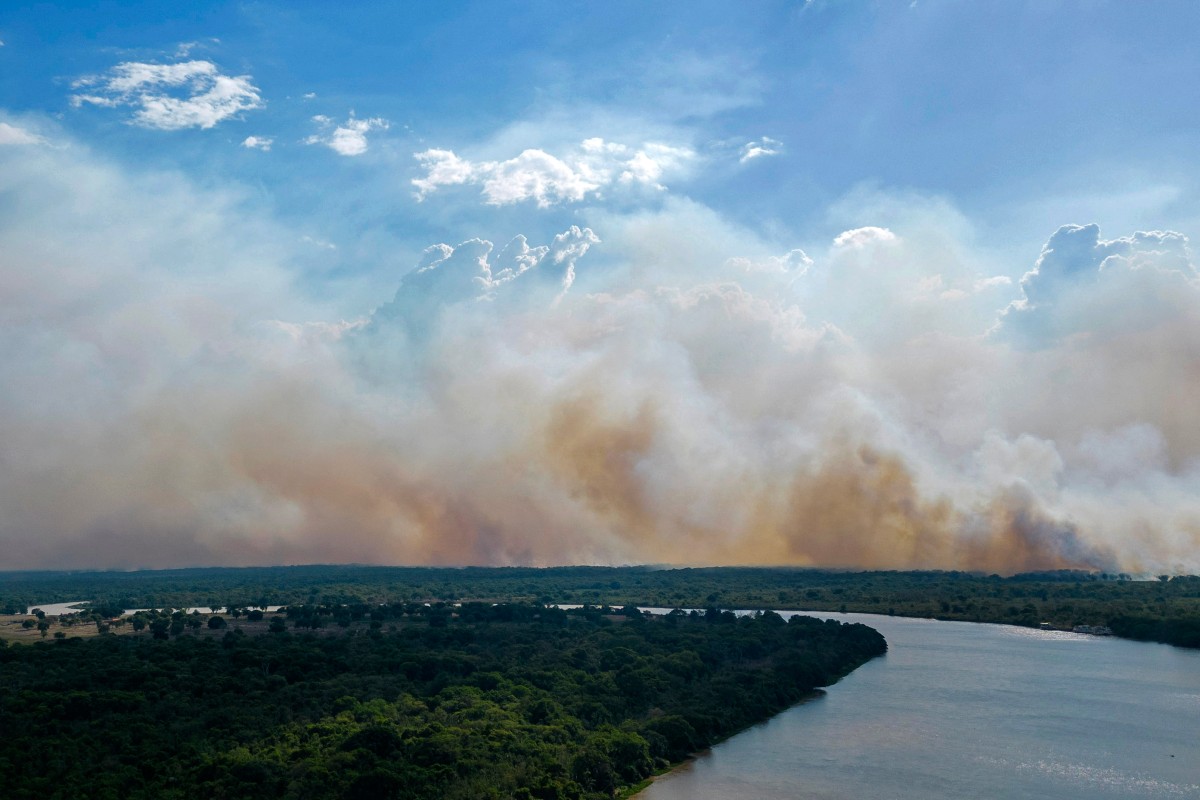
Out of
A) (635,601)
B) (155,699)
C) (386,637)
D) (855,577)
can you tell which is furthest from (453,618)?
(855,577)

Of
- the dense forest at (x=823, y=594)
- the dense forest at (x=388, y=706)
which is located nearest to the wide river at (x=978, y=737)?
the dense forest at (x=388, y=706)

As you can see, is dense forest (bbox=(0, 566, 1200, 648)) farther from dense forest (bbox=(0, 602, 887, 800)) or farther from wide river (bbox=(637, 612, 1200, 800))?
dense forest (bbox=(0, 602, 887, 800))

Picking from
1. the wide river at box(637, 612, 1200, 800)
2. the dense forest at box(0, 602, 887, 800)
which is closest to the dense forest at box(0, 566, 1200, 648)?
the wide river at box(637, 612, 1200, 800)

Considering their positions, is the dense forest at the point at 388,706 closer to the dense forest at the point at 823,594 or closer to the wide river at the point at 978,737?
the wide river at the point at 978,737

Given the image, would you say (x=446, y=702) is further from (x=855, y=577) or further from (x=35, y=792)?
(x=855, y=577)

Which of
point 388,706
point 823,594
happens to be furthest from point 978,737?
point 823,594
